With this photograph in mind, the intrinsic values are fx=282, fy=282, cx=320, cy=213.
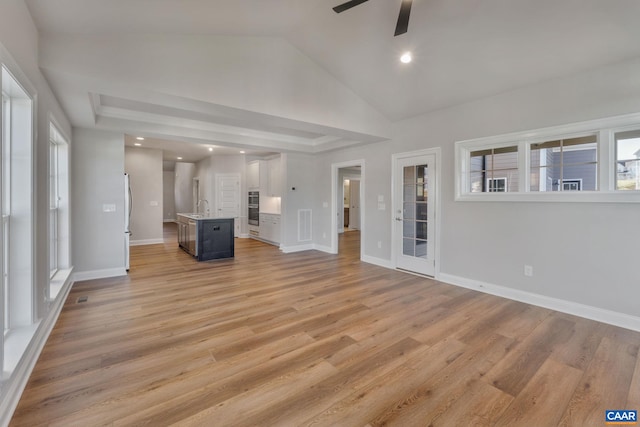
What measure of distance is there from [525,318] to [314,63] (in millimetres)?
4211

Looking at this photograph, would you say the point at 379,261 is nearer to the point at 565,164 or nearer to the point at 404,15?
the point at 565,164

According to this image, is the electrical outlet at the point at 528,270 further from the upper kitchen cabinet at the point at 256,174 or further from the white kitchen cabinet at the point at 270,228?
the upper kitchen cabinet at the point at 256,174

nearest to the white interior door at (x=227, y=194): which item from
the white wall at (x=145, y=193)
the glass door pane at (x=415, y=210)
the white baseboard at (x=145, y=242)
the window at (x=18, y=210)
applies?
the white wall at (x=145, y=193)

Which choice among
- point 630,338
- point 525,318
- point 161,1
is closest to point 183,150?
point 161,1

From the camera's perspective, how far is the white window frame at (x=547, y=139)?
300 cm

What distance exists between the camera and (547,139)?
3.49 meters

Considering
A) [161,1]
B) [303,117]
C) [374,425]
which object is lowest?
[374,425]

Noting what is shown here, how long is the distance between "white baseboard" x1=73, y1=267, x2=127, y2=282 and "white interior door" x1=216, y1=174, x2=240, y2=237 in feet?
15.3

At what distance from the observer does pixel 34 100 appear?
2352 millimetres

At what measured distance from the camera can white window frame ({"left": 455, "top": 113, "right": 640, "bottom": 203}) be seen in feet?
9.86

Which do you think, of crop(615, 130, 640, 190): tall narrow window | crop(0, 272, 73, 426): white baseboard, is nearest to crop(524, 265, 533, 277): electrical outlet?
crop(615, 130, 640, 190): tall narrow window

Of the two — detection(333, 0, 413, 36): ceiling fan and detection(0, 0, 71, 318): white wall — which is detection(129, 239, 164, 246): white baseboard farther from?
detection(333, 0, 413, 36): ceiling fan

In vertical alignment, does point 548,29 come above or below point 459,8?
below

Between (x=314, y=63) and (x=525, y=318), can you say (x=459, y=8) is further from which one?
(x=525, y=318)
